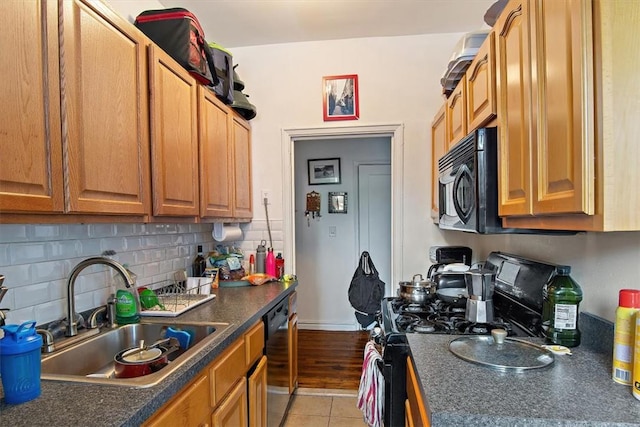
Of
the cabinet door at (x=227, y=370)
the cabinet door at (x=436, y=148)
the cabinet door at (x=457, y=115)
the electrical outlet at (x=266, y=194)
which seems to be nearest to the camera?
the cabinet door at (x=227, y=370)

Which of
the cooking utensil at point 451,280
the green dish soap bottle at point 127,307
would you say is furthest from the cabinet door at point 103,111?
the cooking utensil at point 451,280

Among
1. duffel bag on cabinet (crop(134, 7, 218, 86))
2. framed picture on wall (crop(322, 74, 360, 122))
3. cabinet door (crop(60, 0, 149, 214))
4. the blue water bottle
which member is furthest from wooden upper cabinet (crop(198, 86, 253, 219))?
the blue water bottle

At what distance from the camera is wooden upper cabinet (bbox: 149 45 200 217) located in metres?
1.48

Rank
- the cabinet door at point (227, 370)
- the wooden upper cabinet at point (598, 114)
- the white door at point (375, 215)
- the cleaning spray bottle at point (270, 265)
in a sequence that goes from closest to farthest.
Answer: the wooden upper cabinet at point (598, 114)
the cabinet door at point (227, 370)
the cleaning spray bottle at point (270, 265)
the white door at point (375, 215)

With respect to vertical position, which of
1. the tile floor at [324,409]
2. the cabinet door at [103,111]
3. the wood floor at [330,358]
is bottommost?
the tile floor at [324,409]

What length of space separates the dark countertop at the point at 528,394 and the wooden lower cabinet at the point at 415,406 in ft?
0.22

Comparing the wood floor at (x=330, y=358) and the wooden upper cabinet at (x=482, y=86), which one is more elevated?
the wooden upper cabinet at (x=482, y=86)

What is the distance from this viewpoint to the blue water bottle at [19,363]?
0.79 metres

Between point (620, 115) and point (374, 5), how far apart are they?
1.82 m

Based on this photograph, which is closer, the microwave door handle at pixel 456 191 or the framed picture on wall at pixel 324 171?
the microwave door handle at pixel 456 191

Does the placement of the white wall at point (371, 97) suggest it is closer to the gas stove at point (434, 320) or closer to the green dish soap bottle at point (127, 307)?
the gas stove at point (434, 320)

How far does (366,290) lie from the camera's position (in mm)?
3117

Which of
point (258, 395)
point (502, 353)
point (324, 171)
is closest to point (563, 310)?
point (502, 353)

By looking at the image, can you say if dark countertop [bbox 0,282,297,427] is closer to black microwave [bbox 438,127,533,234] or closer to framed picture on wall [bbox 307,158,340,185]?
black microwave [bbox 438,127,533,234]
